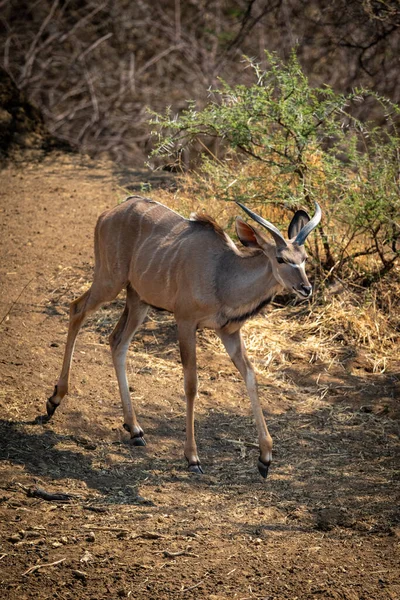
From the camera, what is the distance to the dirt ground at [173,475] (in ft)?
10.9

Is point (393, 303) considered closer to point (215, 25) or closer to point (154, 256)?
point (154, 256)

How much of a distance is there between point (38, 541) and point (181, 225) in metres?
2.08

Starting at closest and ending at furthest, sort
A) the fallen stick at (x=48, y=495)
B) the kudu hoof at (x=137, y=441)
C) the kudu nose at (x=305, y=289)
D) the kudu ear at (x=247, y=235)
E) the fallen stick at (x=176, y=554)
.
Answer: the fallen stick at (x=176, y=554) → the fallen stick at (x=48, y=495) → the kudu nose at (x=305, y=289) → the kudu ear at (x=247, y=235) → the kudu hoof at (x=137, y=441)

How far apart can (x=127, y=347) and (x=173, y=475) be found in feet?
2.97

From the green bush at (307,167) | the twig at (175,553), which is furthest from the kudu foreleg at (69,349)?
the twig at (175,553)

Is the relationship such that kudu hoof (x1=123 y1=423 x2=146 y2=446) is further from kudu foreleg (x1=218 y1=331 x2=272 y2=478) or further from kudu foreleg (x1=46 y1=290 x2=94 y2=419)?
kudu foreleg (x1=218 y1=331 x2=272 y2=478)

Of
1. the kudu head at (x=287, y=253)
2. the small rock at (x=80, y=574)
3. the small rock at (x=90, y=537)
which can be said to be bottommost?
the small rock at (x=90, y=537)

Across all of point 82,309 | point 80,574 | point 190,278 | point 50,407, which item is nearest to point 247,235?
point 190,278

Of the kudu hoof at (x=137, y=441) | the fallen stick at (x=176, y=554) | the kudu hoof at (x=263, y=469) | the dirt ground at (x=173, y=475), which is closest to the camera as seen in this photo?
the dirt ground at (x=173, y=475)

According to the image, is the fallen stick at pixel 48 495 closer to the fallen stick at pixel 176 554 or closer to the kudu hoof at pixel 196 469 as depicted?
the fallen stick at pixel 176 554

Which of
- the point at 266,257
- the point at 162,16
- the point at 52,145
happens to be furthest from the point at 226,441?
the point at 162,16

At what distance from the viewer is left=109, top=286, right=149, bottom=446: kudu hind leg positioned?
15.2ft

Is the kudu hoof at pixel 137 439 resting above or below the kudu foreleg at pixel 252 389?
below

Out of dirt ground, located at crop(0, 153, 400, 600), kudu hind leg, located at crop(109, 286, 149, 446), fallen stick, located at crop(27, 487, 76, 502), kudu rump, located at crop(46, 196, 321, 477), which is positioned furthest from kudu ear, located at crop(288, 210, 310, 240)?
fallen stick, located at crop(27, 487, 76, 502)
